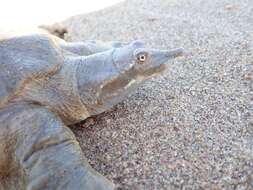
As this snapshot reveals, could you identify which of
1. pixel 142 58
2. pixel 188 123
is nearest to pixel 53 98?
pixel 142 58

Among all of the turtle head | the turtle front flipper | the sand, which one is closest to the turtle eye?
the turtle head

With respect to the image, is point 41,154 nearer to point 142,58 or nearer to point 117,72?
point 117,72

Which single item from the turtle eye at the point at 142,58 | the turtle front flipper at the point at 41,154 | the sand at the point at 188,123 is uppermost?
the turtle eye at the point at 142,58

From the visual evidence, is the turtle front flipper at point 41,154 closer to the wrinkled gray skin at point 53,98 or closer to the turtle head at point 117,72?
the wrinkled gray skin at point 53,98

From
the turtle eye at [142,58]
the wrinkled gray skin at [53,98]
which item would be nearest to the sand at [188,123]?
the wrinkled gray skin at [53,98]

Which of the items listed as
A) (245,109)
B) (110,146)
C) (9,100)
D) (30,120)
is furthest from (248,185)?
(9,100)

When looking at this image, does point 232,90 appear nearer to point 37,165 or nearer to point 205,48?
point 205,48
